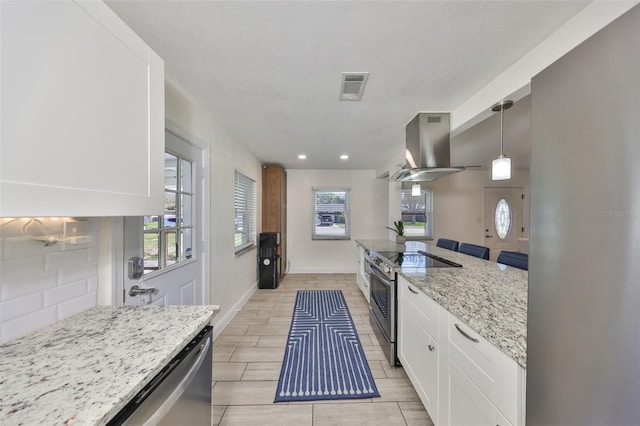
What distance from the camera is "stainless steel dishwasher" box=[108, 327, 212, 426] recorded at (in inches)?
26.6

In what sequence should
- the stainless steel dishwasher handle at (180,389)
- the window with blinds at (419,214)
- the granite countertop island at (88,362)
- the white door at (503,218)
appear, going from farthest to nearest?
1. the white door at (503,218)
2. the window with blinds at (419,214)
3. the stainless steel dishwasher handle at (180,389)
4. the granite countertop island at (88,362)

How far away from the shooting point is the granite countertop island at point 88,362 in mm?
580

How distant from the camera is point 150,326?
1002 mm

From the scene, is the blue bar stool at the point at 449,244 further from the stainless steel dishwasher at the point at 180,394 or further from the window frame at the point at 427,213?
the stainless steel dishwasher at the point at 180,394

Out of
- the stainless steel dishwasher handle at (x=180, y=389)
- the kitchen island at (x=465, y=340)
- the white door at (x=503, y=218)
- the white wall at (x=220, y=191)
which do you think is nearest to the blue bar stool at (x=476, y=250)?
the kitchen island at (x=465, y=340)

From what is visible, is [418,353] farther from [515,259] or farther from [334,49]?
[334,49]

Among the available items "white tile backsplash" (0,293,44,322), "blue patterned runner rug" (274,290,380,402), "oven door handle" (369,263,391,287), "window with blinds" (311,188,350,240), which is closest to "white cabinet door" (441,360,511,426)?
"blue patterned runner rug" (274,290,380,402)

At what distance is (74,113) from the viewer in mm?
738

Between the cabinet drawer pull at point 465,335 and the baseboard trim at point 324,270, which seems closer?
the cabinet drawer pull at point 465,335

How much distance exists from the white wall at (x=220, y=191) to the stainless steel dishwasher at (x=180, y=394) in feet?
5.08

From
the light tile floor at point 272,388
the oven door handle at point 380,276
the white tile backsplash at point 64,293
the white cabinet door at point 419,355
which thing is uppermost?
the white tile backsplash at point 64,293

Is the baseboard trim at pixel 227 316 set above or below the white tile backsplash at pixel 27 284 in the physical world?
below

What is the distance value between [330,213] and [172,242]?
3887mm

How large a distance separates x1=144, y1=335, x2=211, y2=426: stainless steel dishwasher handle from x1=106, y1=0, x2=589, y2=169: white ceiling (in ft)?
5.15
